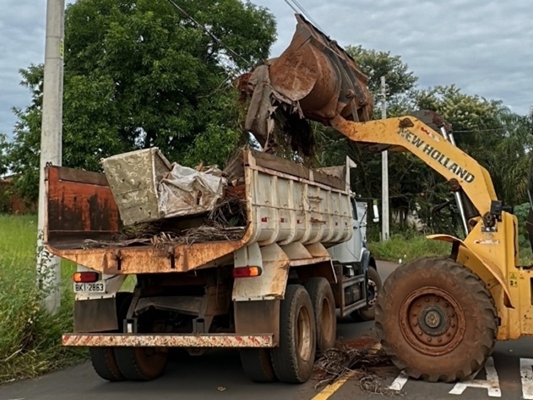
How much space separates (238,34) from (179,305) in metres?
13.8

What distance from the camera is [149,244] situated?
22.4 ft

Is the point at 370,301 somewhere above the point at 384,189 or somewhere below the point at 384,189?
below

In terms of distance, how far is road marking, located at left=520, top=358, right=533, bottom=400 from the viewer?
6.52 metres

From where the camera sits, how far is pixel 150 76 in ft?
57.1

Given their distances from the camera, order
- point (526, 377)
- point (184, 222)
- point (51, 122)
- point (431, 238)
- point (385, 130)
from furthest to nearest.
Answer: point (51, 122)
point (385, 130)
point (431, 238)
point (184, 222)
point (526, 377)

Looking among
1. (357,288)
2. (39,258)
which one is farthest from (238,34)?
(39,258)

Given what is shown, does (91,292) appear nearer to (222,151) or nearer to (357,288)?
(357,288)

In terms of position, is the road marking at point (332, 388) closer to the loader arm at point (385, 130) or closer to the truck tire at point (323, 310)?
the truck tire at point (323, 310)

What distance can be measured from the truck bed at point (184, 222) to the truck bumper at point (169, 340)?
66 centimetres

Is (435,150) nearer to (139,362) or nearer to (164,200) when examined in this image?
(164,200)

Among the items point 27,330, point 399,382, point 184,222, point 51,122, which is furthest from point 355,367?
point 51,122

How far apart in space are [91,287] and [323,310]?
119 inches

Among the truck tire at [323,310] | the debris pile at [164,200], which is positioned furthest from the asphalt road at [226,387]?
the debris pile at [164,200]

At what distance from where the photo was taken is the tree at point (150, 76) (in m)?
17.2
